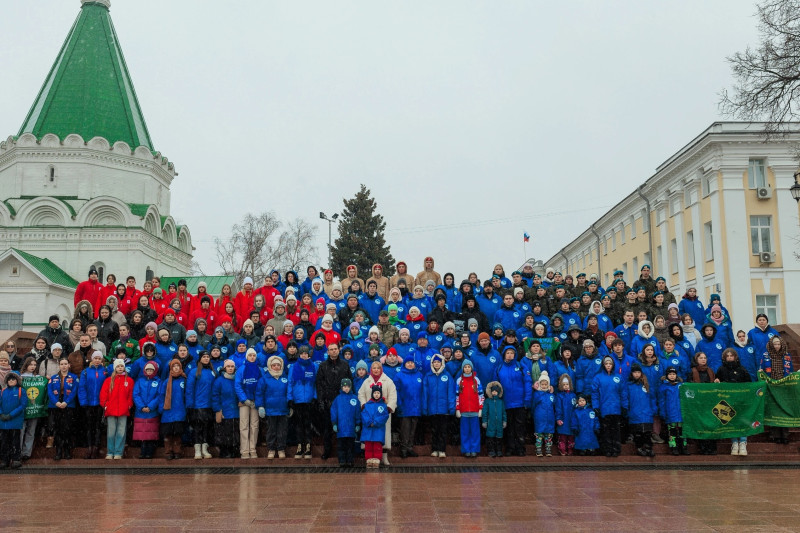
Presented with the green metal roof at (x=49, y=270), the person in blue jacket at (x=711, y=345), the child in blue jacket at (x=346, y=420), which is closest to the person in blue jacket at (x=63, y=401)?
Answer: the child in blue jacket at (x=346, y=420)

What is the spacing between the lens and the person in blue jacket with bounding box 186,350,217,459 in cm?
1071

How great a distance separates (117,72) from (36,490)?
45.7 meters

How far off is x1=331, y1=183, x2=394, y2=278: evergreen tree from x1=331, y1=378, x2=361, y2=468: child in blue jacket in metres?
37.4

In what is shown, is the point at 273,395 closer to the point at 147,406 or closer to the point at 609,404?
the point at 147,406

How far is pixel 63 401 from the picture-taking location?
10.8 metres

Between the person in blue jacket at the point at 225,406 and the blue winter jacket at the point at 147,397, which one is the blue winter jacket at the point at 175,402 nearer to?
the blue winter jacket at the point at 147,397

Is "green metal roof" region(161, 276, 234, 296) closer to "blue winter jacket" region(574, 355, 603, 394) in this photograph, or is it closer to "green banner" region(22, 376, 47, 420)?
"green banner" region(22, 376, 47, 420)

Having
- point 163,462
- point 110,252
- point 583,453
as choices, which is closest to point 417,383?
point 583,453

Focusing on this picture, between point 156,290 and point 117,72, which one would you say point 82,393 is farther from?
point 117,72

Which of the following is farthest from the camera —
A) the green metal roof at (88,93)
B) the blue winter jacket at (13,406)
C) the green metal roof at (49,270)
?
the green metal roof at (88,93)

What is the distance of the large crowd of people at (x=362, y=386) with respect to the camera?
10.6 metres

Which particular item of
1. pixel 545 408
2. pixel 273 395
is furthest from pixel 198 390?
pixel 545 408

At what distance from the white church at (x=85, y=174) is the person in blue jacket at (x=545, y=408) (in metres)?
37.7

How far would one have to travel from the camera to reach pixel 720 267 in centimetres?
3098
